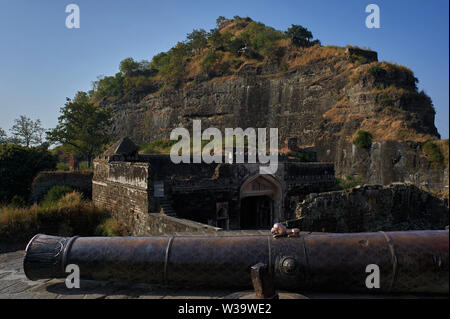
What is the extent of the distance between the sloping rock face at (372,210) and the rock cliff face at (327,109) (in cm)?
435

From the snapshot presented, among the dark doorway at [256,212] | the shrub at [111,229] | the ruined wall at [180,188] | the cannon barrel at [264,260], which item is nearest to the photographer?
the cannon barrel at [264,260]

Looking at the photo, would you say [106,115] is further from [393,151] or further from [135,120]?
[393,151]

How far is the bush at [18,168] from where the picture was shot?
675 inches

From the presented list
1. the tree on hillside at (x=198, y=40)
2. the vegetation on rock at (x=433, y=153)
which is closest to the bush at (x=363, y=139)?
the vegetation on rock at (x=433, y=153)

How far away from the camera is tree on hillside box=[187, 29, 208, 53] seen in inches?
1794

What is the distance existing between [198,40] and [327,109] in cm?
2584

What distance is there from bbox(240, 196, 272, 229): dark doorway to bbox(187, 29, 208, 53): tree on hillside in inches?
1356

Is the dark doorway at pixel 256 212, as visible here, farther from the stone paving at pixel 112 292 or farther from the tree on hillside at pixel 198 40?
the tree on hillside at pixel 198 40

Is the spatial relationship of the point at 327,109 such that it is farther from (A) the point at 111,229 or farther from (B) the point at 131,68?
(B) the point at 131,68

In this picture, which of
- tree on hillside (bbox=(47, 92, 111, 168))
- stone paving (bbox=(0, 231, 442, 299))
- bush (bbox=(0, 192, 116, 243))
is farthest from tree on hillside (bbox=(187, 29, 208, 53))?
stone paving (bbox=(0, 231, 442, 299))

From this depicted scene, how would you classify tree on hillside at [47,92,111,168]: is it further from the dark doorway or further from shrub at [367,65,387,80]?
shrub at [367,65,387,80]

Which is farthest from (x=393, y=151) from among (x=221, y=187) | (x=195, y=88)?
(x=195, y=88)

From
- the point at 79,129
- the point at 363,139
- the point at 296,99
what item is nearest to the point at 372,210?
the point at 363,139

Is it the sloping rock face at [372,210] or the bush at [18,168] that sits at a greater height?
the bush at [18,168]
